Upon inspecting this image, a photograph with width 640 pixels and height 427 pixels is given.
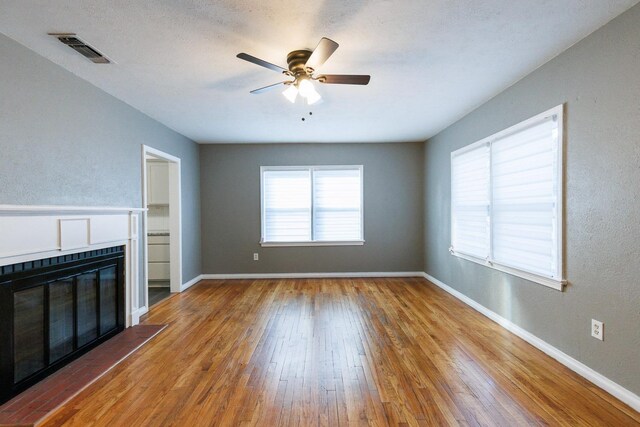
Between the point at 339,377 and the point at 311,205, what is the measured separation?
11.7ft

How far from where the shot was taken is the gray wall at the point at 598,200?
1.92m

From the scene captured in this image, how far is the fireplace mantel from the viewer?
6.61 feet

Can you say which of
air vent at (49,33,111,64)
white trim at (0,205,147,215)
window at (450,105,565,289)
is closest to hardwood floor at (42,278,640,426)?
window at (450,105,565,289)

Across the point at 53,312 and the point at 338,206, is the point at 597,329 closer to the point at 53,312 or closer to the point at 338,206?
the point at 338,206

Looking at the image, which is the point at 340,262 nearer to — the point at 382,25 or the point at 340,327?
the point at 340,327

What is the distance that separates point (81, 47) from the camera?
2.24 meters

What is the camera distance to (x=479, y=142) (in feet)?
11.9

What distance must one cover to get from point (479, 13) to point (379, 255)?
417 cm

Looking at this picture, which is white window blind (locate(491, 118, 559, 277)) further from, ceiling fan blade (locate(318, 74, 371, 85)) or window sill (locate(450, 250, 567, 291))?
ceiling fan blade (locate(318, 74, 371, 85))

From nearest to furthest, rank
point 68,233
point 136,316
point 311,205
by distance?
1. point 68,233
2. point 136,316
3. point 311,205

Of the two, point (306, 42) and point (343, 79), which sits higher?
point (306, 42)

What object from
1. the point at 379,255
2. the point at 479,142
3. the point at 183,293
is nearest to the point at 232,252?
the point at 183,293

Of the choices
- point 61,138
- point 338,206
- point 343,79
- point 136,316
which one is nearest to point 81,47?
point 61,138

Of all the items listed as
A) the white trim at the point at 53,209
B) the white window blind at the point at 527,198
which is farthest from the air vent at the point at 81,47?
the white window blind at the point at 527,198
